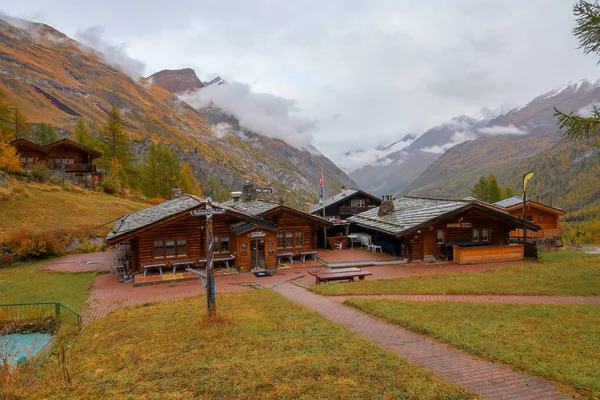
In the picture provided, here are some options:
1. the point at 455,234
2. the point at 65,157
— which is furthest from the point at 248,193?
the point at 65,157

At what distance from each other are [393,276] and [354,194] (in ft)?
100

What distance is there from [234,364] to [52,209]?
34.3m

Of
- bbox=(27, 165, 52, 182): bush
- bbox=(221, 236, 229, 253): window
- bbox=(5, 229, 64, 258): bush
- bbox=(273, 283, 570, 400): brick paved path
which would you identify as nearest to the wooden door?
bbox=(221, 236, 229, 253): window

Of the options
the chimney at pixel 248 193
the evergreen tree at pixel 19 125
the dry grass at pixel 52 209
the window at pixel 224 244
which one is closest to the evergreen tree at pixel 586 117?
the window at pixel 224 244

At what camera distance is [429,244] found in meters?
25.3

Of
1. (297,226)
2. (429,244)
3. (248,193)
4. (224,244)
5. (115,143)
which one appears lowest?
(429,244)

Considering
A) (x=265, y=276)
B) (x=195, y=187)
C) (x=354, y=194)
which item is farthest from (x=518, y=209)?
(x=195, y=187)

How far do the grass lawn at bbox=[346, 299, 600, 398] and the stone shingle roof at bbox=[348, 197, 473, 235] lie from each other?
1252cm

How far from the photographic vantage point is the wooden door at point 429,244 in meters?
25.2

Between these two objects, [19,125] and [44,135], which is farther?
[44,135]

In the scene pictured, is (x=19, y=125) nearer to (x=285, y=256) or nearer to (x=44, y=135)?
(x=44, y=135)

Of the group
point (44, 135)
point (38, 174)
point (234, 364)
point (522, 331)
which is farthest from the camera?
point (44, 135)

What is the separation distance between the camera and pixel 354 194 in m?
50.2

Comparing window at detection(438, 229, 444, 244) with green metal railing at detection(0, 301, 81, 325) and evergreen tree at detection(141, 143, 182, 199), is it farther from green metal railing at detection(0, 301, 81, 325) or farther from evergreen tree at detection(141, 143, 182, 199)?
evergreen tree at detection(141, 143, 182, 199)
